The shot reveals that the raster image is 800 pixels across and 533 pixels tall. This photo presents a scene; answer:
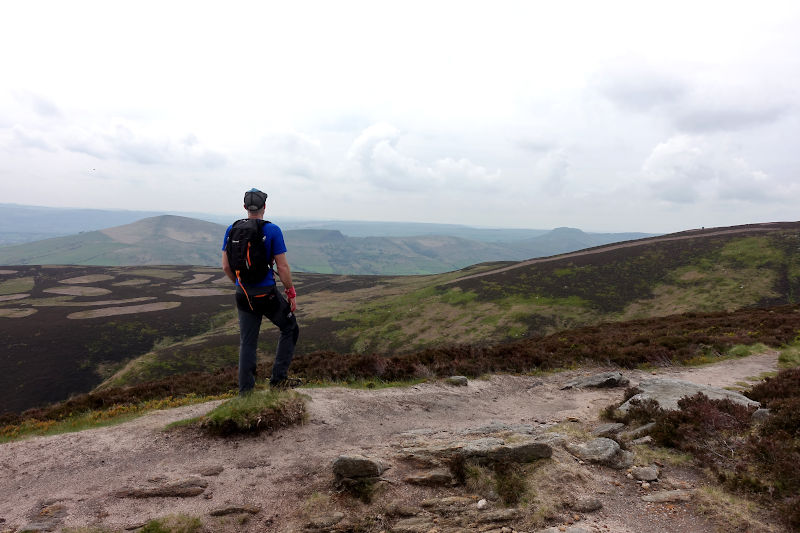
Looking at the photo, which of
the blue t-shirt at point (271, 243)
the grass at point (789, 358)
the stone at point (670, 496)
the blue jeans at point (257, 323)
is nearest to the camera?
the stone at point (670, 496)

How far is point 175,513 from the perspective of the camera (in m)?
5.39

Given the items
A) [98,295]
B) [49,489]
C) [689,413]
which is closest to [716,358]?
[689,413]

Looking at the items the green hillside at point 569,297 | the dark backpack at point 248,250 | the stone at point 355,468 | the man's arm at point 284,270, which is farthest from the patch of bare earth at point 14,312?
the stone at point 355,468

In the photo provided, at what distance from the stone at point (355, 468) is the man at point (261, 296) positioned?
299 centimetres

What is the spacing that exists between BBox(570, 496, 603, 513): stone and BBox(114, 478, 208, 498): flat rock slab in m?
6.25

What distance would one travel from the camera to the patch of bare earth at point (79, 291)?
10775cm

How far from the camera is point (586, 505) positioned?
596 cm

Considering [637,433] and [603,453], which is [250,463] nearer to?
[603,453]

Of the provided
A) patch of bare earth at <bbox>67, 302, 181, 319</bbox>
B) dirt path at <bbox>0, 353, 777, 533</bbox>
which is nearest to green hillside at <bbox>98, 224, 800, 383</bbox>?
patch of bare earth at <bbox>67, 302, 181, 319</bbox>

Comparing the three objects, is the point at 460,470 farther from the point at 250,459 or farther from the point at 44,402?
the point at 44,402

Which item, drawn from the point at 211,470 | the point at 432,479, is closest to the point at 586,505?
the point at 432,479

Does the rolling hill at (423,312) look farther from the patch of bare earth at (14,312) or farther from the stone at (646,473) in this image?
the stone at (646,473)

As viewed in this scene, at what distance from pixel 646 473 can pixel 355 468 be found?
553 cm

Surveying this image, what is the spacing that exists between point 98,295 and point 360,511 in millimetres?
132375
